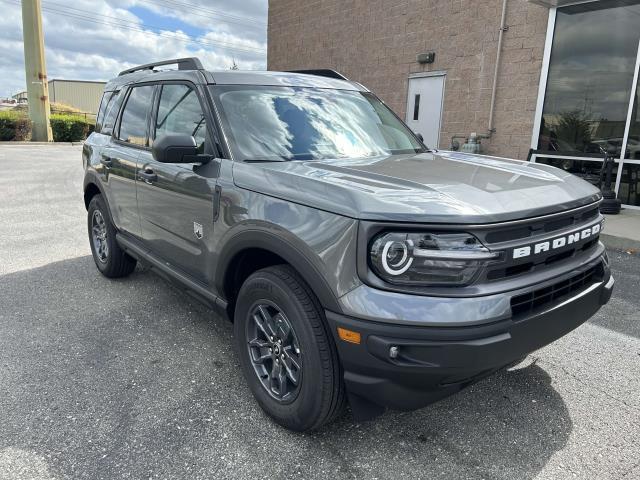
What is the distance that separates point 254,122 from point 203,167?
16.4 inches

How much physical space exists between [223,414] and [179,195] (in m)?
1.41

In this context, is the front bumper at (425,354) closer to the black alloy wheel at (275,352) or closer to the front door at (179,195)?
Answer: the black alloy wheel at (275,352)

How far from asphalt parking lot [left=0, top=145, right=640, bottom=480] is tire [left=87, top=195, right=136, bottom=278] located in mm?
526

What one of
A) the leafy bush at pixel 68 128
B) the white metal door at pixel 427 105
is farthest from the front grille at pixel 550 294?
the leafy bush at pixel 68 128

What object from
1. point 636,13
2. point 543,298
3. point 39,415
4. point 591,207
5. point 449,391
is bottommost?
point 39,415

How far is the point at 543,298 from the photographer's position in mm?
2244

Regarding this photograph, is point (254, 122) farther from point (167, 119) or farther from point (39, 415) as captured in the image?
point (39, 415)

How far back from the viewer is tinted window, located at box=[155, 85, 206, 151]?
10.5 feet

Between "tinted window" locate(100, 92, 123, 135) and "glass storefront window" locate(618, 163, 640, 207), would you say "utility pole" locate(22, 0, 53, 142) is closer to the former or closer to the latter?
"tinted window" locate(100, 92, 123, 135)

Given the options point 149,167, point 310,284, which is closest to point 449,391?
point 310,284

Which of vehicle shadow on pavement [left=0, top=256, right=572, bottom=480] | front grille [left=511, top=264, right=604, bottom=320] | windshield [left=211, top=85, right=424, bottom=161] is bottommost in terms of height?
vehicle shadow on pavement [left=0, top=256, right=572, bottom=480]

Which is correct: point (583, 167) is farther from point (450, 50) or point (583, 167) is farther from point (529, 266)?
point (529, 266)

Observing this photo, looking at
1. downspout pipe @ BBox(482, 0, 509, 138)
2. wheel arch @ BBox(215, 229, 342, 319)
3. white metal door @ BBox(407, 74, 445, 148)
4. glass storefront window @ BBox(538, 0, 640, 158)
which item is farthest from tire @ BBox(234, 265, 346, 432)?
white metal door @ BBox(407, 74, 445, 148)

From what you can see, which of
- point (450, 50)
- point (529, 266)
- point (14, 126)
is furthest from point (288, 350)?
point (14, 126)
